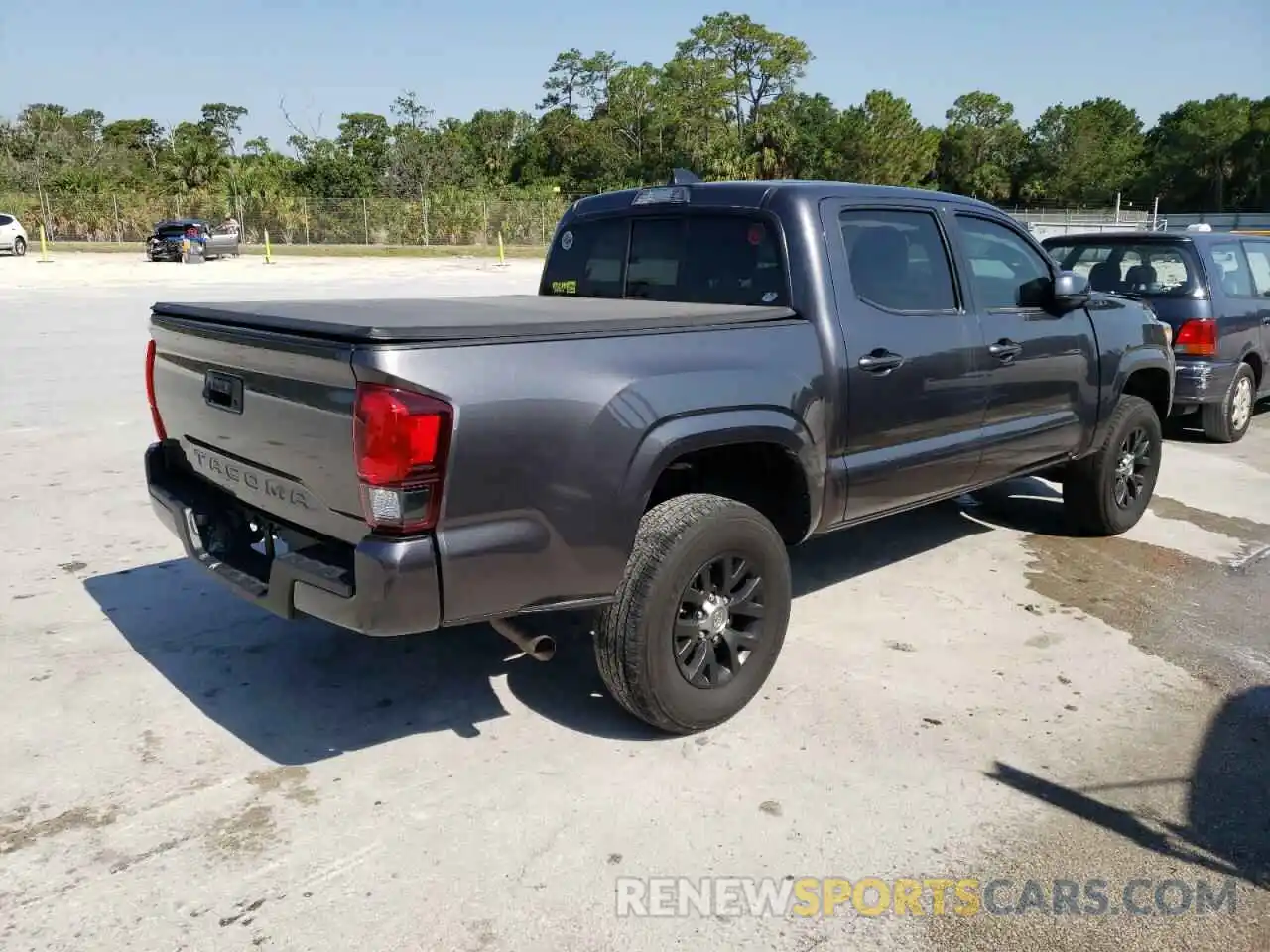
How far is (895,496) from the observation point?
4352mm

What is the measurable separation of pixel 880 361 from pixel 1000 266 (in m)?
1.35

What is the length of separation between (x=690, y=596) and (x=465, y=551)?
3.03 feet

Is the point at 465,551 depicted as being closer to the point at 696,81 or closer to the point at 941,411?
the point at 941,411

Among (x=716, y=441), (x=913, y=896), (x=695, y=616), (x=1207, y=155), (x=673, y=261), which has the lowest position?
(x=913, y=896)

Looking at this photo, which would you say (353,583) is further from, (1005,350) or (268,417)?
(1005,350)

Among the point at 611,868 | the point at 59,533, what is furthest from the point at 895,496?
the point at 59,533

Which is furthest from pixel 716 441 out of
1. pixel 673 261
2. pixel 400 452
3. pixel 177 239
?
pixel 177 239

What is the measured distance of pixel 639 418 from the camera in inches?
127

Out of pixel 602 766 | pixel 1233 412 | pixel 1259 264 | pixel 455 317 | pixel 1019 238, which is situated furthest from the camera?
pixel 1259 264

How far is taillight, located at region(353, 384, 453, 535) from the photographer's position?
110 inches

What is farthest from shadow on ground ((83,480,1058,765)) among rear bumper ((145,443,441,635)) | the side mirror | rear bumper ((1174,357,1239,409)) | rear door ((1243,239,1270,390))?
rear door ((1243,239,1270,390))

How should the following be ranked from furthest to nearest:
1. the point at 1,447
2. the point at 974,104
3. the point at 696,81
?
the point at 974,104, the point at 696,81, the point at 1,447

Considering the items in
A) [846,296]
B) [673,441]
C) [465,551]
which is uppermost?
[846,296]

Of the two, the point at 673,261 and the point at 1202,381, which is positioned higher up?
the point at 673,261
